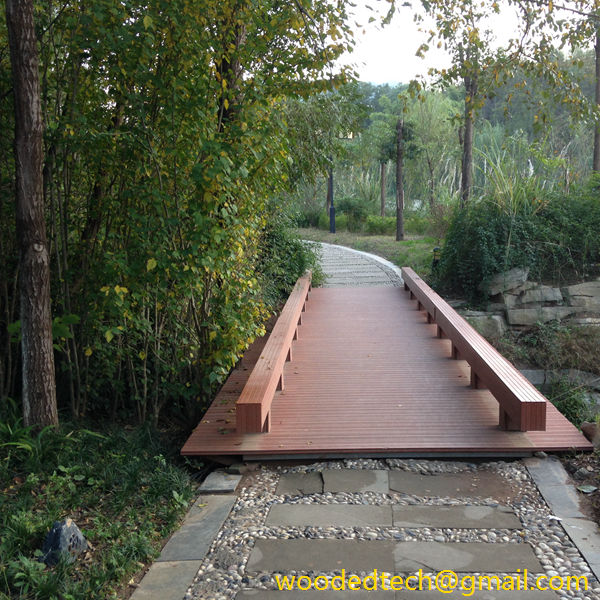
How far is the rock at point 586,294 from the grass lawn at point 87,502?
6.82 meters

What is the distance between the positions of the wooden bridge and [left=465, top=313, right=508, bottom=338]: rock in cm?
198

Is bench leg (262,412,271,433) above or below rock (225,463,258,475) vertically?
above

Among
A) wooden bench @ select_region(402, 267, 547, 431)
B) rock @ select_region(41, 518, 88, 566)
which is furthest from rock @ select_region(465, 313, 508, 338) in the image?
rock @ select_region(41, 518, 88, 566)

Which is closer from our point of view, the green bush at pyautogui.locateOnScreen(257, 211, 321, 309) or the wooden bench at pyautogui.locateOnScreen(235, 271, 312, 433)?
the wooden bench at pyautogui.locateOnScreen(235, 271, 312, 433)

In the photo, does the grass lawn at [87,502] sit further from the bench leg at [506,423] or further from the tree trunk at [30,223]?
the bench leg at [506,423]

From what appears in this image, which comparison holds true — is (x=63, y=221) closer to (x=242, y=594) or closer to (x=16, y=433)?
(x=16, y=433)

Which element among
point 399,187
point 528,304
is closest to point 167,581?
point 528,304

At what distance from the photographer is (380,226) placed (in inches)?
863

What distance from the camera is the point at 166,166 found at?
4172mm

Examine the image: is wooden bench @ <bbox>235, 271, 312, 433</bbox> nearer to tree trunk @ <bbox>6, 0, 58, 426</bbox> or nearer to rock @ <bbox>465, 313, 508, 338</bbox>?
tree trunk @ <bbox>6, 0, 58, 426</bbox>

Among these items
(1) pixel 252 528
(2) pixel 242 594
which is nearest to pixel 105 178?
(1) pixel 252 528

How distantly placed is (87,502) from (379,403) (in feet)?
7.64

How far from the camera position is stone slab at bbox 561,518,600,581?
8.77 feet

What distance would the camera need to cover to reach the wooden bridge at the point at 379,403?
398 cm
